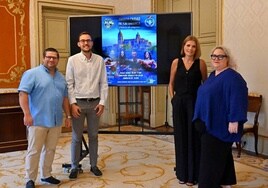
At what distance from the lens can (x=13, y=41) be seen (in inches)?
202

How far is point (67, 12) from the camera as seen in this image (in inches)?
233

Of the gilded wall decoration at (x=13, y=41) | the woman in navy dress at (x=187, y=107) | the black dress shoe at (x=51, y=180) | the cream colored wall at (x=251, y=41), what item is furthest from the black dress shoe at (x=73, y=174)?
the cream colored wall at (x=251, y=41)

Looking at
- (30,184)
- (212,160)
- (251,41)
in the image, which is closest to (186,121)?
(212,160)

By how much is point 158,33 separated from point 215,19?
1266 millimetres

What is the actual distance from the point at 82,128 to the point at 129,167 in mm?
790

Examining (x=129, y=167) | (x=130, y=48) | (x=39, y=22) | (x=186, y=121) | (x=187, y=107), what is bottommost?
(x=129, y=167)

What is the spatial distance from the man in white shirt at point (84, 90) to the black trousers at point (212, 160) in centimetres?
124

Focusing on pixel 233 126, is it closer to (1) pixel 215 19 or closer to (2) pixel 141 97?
(1) pixel 215 19

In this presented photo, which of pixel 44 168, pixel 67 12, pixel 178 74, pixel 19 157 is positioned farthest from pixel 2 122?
pixel 178 74

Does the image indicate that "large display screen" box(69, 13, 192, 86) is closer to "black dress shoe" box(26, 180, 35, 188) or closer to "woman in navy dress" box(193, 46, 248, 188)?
"woman in navy dress" box(193, 46, 248, 188)

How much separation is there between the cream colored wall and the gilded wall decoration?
10.0 feet

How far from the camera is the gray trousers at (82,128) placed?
3.46m

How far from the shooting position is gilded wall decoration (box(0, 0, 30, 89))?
504 cm

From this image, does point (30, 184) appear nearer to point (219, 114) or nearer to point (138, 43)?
point (219, 114)
